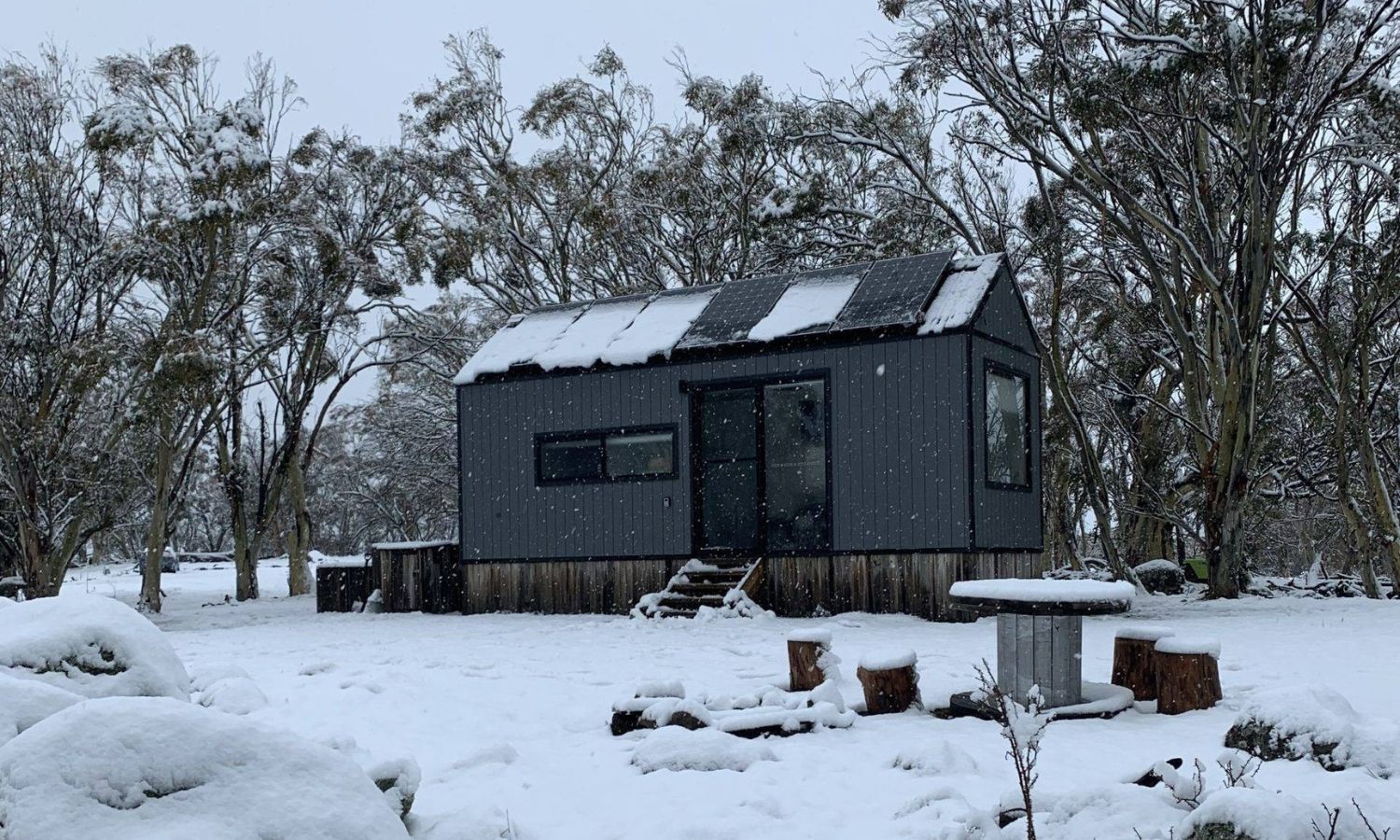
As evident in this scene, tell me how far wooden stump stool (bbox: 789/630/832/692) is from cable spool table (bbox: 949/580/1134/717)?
3.05ft

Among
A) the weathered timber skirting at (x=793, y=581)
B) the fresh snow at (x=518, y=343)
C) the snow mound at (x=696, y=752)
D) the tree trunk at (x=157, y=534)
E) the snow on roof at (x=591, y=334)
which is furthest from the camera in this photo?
the tree trunk at (x=157, y=534)

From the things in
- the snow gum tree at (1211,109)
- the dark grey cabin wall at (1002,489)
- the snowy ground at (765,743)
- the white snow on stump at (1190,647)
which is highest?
the snow gum tree at (1211,109)

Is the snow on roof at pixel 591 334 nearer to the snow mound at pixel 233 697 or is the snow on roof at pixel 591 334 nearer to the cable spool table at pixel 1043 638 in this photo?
the snow mound at pixel 233 697

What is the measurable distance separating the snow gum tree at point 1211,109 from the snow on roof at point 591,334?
5661 millimetres

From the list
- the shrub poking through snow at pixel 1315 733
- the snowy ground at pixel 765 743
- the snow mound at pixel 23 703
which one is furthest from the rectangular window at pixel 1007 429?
the snow mound at pixel 23 703

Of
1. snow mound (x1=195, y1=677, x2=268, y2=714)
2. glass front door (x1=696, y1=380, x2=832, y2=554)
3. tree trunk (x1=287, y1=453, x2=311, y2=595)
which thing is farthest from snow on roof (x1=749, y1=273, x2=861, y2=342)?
tree trunk (x1=287, y1=453, x2=311, y2=595)

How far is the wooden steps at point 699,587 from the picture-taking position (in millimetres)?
13500

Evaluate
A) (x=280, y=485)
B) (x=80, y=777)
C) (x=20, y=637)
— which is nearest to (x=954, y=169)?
(x=280, y=485)

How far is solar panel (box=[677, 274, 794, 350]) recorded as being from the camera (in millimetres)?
14641

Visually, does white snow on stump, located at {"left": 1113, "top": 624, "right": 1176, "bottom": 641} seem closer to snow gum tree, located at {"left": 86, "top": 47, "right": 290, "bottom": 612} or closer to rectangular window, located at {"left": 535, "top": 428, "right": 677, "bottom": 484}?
rectangular window, located at {"left": 535, "top": 428, "right": 677, "bottom": 484}

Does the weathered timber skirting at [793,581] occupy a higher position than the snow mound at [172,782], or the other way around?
the snow mound at [172,782]

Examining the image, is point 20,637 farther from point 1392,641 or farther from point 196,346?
point 196,346

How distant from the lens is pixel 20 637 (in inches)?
214

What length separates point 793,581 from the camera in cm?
1385
